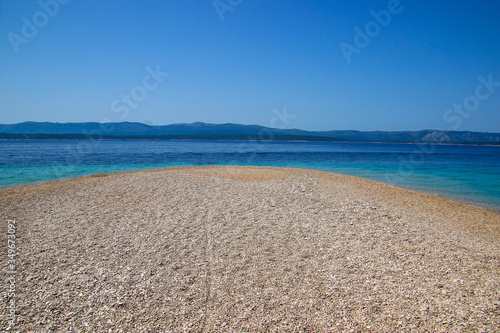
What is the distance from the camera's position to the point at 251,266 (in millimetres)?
5941

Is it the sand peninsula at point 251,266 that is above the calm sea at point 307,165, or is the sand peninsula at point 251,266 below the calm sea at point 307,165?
below

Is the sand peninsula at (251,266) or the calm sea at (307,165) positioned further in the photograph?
the calm sea at (307,165)

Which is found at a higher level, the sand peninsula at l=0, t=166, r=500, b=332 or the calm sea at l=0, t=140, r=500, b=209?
the calm sea at l=0, t=140, r=500, b=209

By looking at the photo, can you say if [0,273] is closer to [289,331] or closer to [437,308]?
[289,331]

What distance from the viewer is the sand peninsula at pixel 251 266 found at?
4.24 metres

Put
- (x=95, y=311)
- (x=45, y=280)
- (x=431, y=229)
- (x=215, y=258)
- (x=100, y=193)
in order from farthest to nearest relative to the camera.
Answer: (x=100, y=193) → (x=431, y=229) → (x=215, y=258) → (x=45, y=280) → (x=95, y=311)

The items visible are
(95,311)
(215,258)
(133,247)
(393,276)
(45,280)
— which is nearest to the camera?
(95,311)

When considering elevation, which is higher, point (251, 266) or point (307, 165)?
point (307, 165)

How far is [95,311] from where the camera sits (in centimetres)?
432

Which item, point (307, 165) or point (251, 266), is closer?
point (251, 266)

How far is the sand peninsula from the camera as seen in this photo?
424cm

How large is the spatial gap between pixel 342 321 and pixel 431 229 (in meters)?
6.26

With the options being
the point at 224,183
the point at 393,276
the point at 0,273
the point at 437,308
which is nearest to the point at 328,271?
the point at 393,276

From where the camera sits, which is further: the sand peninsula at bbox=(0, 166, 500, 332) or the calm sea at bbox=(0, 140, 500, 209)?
the calm sea at bbox=(0, 140, 500, 209)
